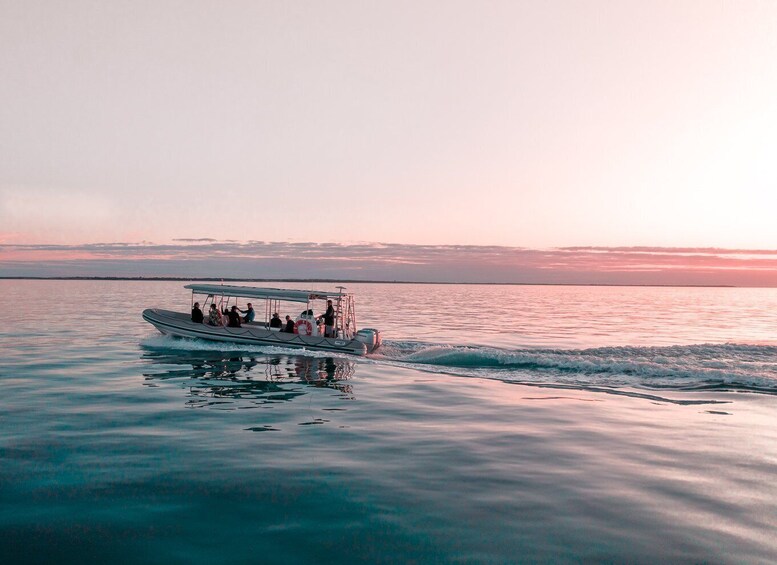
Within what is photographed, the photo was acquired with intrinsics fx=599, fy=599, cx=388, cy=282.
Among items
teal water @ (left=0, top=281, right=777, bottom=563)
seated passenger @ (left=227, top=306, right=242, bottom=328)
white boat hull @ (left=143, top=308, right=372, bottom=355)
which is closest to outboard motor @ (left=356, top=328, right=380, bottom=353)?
white boat hull @ (left=143, top=308, right=372, bottom=355)

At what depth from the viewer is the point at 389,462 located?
12.3 m

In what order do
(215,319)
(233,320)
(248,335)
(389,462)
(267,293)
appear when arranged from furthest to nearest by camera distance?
(215,319), (233,320), (248,335), (267,293), (389,462)

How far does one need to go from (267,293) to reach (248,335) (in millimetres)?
2622

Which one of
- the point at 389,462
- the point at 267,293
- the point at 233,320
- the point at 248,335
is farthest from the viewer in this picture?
the point at 233,320

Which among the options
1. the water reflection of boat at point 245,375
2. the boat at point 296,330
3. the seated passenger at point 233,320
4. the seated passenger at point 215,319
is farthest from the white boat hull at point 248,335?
the water reflection of boat at point 245,375

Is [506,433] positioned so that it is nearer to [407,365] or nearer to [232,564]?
[232,564]

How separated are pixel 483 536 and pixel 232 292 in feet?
84.9

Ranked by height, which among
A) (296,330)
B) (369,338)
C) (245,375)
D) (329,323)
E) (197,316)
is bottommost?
(245,375)

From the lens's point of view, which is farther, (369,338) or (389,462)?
(369,338)

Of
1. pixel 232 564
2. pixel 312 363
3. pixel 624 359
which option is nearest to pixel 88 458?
pixel 232 564

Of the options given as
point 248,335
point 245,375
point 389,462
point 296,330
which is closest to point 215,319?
point 248,335

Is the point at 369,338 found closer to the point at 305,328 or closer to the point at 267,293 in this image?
the point at 305,328

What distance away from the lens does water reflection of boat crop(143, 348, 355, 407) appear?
64.6 feet

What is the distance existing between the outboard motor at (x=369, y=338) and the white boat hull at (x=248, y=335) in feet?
0.33
